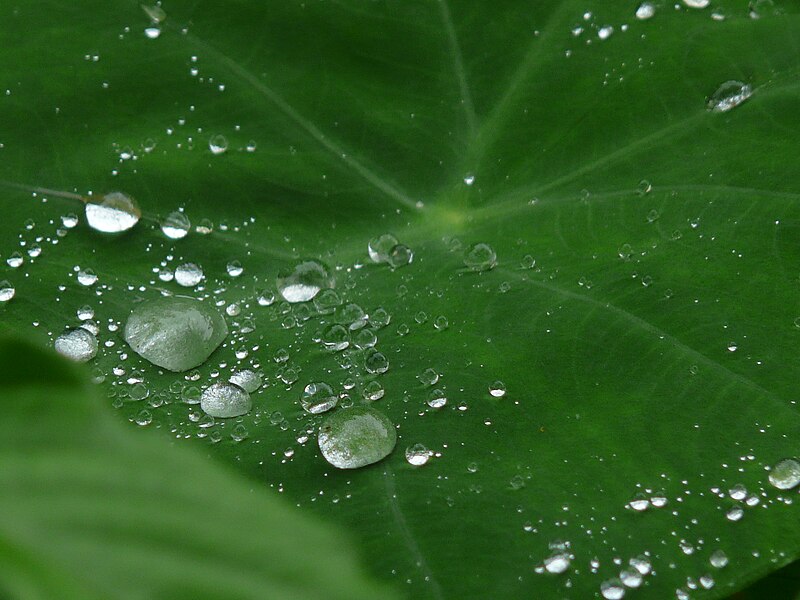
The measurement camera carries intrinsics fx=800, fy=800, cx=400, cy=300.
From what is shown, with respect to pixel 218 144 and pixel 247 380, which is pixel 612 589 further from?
pixel 218 144

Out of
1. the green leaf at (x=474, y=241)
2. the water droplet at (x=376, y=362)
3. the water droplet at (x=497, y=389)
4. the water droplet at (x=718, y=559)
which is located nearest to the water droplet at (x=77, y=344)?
the green leaf at (x=474, y=241)

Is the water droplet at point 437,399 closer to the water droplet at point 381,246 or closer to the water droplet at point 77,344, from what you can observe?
the water droplet at point 381,246

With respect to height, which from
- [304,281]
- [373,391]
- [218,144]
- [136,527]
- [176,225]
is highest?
[218,144]

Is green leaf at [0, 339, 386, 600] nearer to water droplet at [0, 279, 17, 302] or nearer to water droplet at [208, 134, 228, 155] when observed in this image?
water droplet at [0, 279, 17, 302]

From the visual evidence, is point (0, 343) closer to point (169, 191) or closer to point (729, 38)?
point (169, 191)

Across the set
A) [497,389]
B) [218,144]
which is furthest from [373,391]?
[218,144]

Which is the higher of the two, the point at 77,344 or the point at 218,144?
the point at 218,144

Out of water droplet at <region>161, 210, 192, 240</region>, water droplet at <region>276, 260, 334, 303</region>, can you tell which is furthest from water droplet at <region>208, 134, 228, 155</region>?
water droplet at <region>276, 260, 334, 303</region>
